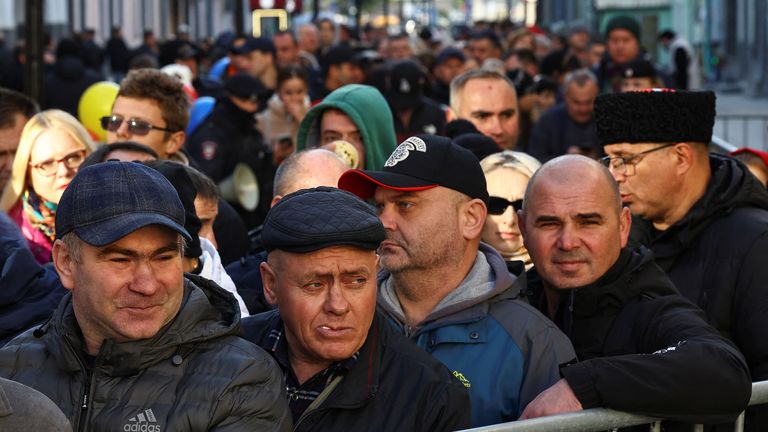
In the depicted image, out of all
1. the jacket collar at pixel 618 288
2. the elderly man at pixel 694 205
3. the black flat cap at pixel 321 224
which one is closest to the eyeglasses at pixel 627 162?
the elderly man at pixel 694 205

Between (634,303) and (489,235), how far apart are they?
67.4 inches

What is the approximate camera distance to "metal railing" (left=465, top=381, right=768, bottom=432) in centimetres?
367

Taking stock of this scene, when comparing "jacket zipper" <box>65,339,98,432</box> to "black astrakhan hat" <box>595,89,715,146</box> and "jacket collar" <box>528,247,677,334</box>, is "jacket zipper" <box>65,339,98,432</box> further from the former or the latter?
"black astrakhan hat" <box>595,89,715,146</box>

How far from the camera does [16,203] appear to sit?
6.61 m

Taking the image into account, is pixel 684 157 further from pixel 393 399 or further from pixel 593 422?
pixel 393 399

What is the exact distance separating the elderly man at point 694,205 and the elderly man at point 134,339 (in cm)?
213

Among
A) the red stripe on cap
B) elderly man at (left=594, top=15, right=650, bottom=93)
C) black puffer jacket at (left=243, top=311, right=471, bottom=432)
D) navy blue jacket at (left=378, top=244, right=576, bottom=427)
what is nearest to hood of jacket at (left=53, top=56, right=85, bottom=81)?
elderly man at (left=594, top=15, right=650, bottom=93)

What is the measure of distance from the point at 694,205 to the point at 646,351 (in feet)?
4.17

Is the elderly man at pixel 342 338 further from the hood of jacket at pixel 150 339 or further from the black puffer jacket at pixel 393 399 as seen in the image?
the hood of jacket at pixel 150 339

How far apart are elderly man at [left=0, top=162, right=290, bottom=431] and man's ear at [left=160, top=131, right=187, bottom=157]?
11.6 ft

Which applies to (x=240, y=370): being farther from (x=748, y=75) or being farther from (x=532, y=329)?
(x=748, y=75)

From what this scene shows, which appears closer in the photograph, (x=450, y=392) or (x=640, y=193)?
(x=450, y=392)

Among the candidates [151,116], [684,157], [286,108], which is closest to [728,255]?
[684,157]

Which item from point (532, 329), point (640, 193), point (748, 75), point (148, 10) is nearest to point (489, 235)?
point (640, 193)
